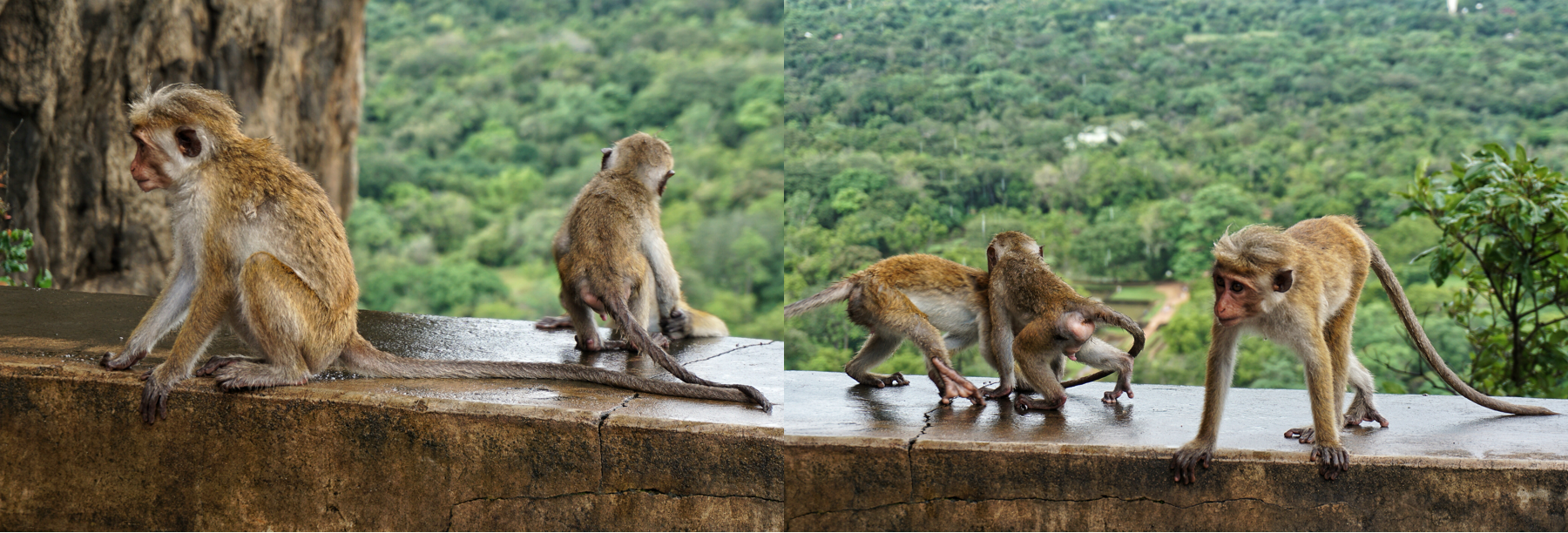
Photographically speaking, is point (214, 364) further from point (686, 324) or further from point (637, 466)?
point (686, 324)

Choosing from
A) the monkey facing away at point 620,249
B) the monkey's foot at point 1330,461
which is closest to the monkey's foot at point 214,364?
the monkey facing away at point 620,249

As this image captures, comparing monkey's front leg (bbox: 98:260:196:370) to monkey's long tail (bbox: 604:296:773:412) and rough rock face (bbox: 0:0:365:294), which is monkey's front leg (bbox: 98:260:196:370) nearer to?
monkey's long tail (bbox: 604:296:773:412)

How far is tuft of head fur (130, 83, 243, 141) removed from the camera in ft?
11.6

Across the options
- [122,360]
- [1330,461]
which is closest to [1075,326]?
[1330,461]

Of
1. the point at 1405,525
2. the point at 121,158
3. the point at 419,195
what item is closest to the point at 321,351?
the point at 1405,525

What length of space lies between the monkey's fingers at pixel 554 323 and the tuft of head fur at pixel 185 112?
2.00 metres

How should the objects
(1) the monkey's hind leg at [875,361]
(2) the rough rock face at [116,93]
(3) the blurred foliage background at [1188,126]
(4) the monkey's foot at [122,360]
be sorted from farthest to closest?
1. (3) the blurred foliage background at [1188,126]
2. (2) the rough rock face at [116,93]
3. (1) the monkey's hind leg at [875,361]
4. (4) the monkey's foot at [122,360]

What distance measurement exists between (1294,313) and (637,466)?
240cm

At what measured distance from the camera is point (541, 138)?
130 ft

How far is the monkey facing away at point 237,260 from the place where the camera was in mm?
3480

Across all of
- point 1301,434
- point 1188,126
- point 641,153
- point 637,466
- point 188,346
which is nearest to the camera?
point 637,466

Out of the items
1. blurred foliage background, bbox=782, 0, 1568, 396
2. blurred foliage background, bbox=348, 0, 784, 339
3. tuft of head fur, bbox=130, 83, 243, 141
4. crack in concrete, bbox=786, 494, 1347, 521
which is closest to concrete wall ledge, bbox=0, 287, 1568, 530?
crack in concrete, bbox=786, 494, 1347, 521

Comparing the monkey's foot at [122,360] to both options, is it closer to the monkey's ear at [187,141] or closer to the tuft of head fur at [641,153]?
the monkey's ear at [187,141]

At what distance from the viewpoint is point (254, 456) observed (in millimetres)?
3539
